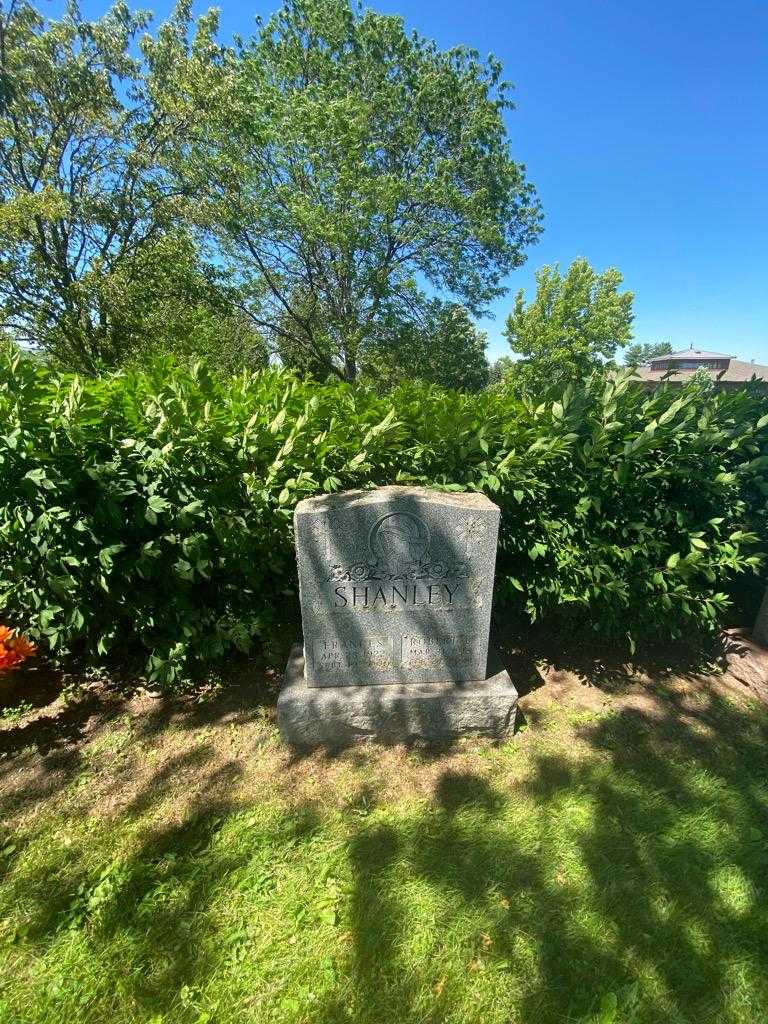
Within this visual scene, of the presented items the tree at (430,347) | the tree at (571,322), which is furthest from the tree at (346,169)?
the tree at (571,322)

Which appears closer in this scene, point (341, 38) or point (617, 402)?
point (617, 402)

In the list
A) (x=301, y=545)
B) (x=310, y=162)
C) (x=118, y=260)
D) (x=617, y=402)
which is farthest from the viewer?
(x=310, y=162)

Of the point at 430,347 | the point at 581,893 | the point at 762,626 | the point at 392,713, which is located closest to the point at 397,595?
the point at 392,713

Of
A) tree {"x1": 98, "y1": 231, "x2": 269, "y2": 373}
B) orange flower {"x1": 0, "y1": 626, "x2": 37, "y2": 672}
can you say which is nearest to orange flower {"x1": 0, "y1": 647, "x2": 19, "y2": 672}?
orange flower {"x1": 0, "y1": 626, "x2": 37, "y2": 672}

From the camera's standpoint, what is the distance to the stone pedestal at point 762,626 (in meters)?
3.61

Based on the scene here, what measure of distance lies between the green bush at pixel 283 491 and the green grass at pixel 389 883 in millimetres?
749

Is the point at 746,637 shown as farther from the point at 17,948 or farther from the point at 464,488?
the point at 17,948

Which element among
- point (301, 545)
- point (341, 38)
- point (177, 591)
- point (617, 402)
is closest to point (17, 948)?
point (177, 591)

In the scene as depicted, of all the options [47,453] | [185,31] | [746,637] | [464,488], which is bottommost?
[746,637]

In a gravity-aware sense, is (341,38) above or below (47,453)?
above

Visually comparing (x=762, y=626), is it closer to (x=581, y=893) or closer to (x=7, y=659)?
(x=581, y=893)

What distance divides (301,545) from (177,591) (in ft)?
2.98

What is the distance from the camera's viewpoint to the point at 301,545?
2.52 meters

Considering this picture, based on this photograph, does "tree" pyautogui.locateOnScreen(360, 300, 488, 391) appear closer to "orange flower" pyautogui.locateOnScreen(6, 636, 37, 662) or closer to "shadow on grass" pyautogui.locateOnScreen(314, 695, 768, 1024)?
"orange flower" pyautogui.locateOnScreen(6, 636, 37, 662)
